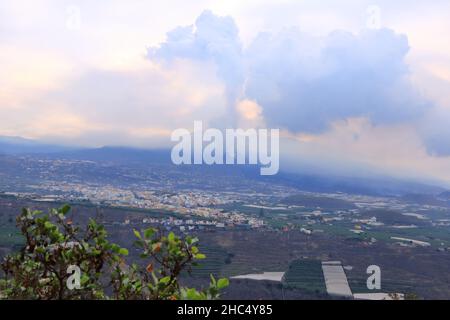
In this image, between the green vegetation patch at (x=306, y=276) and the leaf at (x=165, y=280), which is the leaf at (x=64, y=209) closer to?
the leaf at (x=165, y=280)

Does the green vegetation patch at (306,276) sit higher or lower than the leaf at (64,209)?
lower

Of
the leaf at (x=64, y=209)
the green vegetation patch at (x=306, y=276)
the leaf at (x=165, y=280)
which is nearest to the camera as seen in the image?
the leaf at (x=165, y=280)

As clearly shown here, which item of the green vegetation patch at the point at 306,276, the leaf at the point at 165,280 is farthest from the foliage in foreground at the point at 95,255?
the green vegetation patch at the point at 306,276

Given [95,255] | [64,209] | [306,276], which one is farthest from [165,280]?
[306,276]

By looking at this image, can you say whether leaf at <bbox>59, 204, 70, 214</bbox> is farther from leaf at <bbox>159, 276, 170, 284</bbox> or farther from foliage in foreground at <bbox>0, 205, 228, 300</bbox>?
leaf at <bbox>159, 276, 170, 284</bbox>

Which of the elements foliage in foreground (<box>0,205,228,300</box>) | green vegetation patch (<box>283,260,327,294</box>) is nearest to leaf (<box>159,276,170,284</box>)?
foliage in foreground (<box>0,205,228,300</box>)

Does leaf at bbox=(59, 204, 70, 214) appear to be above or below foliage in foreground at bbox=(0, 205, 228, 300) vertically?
above

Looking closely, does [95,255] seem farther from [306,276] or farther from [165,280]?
[306,276]

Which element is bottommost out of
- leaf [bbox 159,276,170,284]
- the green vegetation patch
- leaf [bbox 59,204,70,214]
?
the green vegetation patch

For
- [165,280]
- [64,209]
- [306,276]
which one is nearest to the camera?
[165,280]
